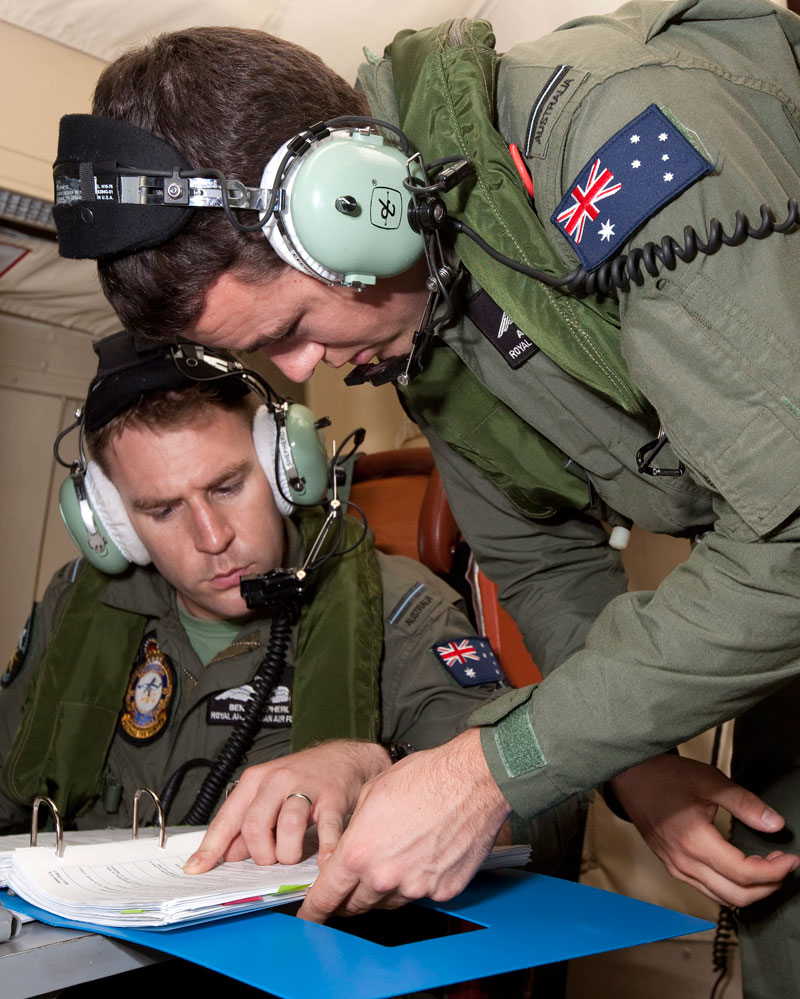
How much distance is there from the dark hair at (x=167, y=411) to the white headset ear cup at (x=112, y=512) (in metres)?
0.04

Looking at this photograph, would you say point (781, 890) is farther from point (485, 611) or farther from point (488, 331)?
point (485, 611)

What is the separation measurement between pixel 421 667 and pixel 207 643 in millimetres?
463

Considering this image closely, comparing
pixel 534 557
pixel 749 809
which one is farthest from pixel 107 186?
pixel 749 809

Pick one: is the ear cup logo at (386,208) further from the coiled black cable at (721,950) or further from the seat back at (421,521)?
the coiled black cable at (721,950)

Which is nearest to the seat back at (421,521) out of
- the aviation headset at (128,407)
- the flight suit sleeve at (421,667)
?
the flight suit sleeve at (421,667)

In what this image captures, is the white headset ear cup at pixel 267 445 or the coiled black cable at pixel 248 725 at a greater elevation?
the white headset ear cup at pixel 267 445

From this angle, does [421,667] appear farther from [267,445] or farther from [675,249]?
[675,249]

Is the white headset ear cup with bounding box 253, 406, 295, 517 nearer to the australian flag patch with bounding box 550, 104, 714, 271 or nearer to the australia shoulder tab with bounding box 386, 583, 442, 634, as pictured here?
the australia shoulder tab with bounding box 386, 583, 442, 634

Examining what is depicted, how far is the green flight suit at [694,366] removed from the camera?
690mm

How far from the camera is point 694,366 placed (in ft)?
2.31

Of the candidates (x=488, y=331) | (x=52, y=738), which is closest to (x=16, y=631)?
(x=52, y=738)

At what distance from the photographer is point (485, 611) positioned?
6.62 feet

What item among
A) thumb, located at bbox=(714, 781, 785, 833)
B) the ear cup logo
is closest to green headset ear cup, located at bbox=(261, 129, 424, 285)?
the ear cup logo

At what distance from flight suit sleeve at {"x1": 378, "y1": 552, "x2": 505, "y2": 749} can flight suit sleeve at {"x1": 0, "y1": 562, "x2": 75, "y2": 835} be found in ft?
2.54
